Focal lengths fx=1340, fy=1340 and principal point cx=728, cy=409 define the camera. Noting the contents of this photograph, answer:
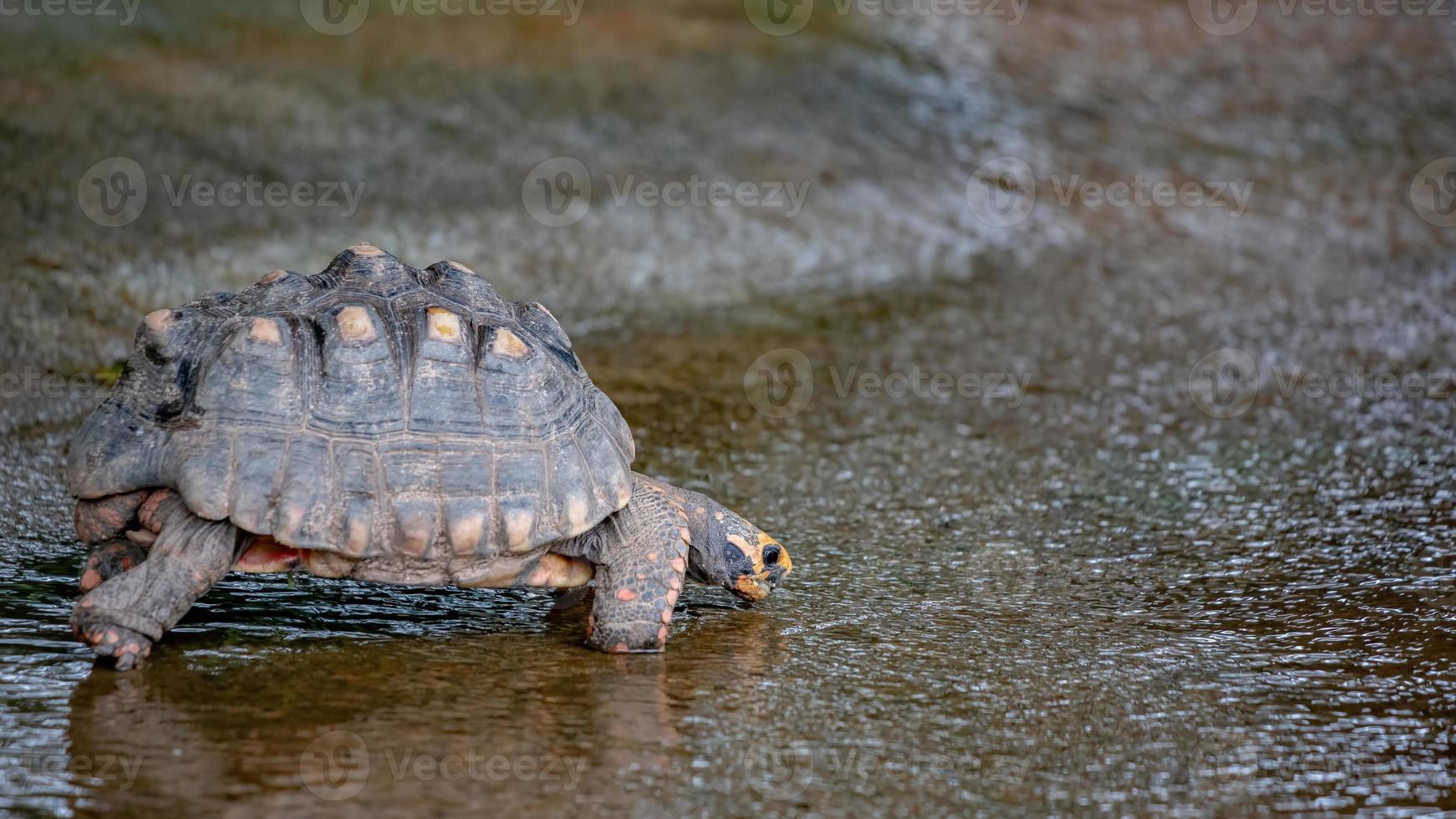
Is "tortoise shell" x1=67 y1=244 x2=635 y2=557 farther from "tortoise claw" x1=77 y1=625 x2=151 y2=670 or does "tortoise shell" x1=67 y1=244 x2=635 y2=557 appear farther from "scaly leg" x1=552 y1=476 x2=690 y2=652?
"tortoise claw" x1=77 y1=625 x2=151 y2=670

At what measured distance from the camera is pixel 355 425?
11.9 feet

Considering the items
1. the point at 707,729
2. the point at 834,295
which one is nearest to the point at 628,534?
the point at 707,729

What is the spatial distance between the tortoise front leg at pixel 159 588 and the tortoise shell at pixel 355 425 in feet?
0.38

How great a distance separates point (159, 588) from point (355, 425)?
2.11 ft

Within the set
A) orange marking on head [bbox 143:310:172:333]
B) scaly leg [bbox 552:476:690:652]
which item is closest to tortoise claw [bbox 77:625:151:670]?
orange marking on head [bbox 143:310:172:333]

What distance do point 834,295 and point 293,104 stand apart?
134 inches

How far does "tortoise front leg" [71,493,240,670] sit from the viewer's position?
3.39m

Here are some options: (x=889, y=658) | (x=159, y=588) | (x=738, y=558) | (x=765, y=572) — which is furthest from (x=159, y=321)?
(x=889, y=658)

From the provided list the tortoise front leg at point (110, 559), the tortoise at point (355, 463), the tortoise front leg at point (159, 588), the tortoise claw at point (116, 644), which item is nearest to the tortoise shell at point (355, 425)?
the tortoise at point (355, 463)

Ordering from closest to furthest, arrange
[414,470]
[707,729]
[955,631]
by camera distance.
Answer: [707,729]
[414,470]
[955,631]

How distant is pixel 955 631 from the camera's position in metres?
3.96

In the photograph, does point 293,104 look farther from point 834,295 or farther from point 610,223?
point 834,295

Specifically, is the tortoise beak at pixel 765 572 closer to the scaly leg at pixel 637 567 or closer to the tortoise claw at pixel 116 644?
the scaly leg at pixel 637 567

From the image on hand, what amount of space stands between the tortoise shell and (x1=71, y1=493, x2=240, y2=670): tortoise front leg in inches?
4.5
